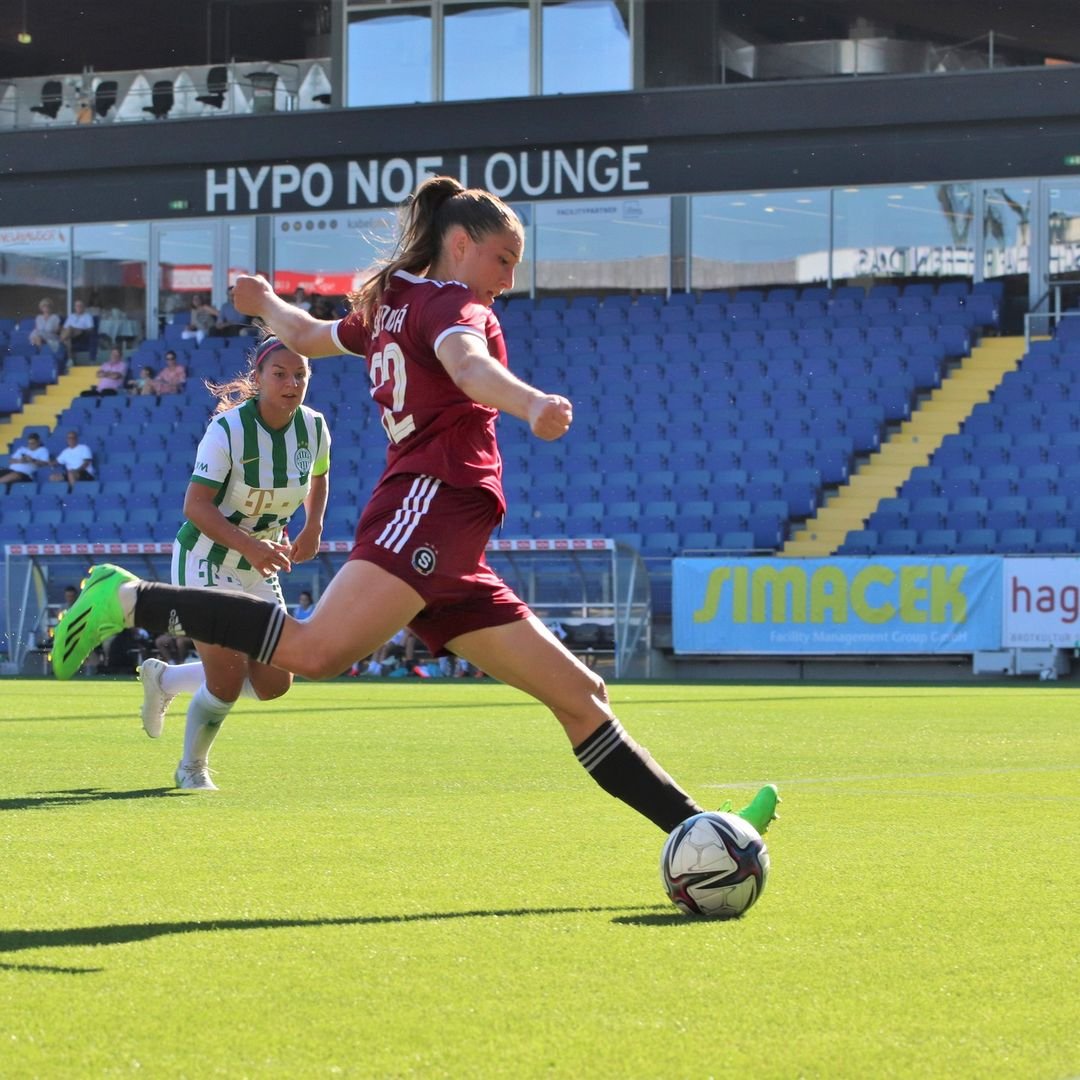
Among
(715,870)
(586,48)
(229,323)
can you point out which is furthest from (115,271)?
(715,870)

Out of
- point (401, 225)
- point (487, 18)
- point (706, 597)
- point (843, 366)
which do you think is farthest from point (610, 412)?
point (401, 225)

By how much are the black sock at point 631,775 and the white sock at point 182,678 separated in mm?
4078

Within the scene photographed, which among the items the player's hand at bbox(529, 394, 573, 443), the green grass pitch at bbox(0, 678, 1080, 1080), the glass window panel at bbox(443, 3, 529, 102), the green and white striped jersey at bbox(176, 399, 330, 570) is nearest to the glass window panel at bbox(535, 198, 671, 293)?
the glass window panel at bbox(443, 3, 529, 102)

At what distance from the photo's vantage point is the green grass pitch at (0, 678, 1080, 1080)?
3.14 metres

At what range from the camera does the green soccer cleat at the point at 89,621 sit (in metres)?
4.97

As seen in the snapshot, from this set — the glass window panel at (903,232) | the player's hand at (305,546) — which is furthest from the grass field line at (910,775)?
the glass window panel at (903,232)

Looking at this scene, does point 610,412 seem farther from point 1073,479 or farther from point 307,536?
point 307,536

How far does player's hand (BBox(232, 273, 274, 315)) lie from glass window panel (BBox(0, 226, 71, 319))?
100 ft

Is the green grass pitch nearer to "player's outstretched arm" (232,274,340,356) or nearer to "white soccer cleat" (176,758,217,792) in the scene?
"white soccer cleat" (176,758,217,792)

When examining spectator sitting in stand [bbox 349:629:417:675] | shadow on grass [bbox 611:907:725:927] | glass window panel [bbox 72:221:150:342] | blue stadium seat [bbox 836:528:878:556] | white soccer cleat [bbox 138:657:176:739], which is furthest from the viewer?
glass window panel [bbox 72:221:150:342]

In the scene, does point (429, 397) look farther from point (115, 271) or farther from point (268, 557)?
point (115, 271)

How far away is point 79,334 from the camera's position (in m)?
33.8

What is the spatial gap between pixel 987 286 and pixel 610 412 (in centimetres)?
646

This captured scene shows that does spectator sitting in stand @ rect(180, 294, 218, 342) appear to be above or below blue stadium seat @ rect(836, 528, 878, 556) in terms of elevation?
above
